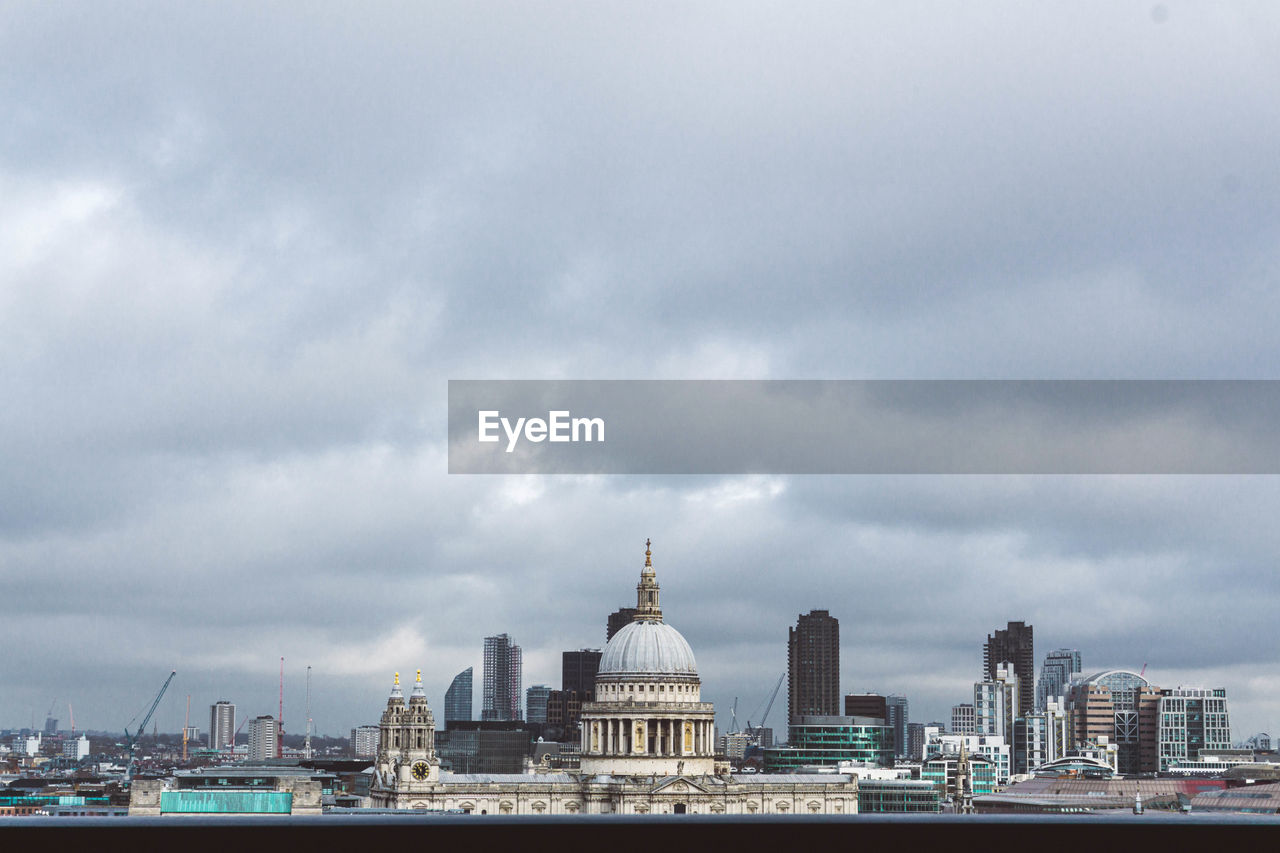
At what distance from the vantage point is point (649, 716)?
115m

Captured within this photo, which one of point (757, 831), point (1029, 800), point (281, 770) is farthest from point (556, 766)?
point (757, 831)

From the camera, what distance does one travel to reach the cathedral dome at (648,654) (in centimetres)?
11712

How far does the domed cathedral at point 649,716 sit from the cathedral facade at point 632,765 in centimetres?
8

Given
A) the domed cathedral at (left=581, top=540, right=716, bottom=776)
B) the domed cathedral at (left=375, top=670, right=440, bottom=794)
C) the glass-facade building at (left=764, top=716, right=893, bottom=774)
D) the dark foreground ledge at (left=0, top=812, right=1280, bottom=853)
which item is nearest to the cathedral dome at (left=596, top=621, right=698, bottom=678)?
the domed cathedral at (left=581, top=540, right=716, bottom=776)

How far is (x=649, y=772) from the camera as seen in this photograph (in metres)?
114

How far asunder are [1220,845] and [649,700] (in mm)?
107086

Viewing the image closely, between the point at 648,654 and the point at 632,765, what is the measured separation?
8856 mm

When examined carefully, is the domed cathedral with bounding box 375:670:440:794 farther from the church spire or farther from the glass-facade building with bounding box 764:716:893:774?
the glass-facade building with bounding box 764:716:893:774

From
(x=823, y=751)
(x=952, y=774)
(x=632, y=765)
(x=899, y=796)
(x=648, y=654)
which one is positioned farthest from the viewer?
(x=823, y=751)

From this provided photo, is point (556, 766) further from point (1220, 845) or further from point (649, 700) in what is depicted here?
point (1220, 845)

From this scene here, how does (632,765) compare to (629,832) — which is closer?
(629,832)

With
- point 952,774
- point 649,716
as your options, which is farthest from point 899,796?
point 649,716

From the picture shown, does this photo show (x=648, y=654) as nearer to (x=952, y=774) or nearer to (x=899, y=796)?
(x=899, y=796)

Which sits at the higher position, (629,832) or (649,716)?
(629,832)
